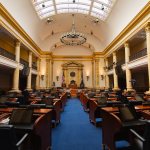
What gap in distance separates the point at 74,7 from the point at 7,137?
638 inches

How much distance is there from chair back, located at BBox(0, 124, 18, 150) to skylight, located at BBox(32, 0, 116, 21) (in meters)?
13.9

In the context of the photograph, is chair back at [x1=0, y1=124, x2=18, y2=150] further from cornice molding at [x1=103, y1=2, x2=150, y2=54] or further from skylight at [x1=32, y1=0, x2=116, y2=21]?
skylight at [x1=32, y1=0, x2=116, y2=21]

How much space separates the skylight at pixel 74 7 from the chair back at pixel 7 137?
1390 cm

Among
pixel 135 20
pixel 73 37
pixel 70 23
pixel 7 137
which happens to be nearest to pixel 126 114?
pixel 7 137

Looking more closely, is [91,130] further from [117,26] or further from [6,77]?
[6,77]

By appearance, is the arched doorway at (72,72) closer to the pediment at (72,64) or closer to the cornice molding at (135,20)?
the pediment at (72,64)

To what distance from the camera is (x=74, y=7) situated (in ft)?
51.3

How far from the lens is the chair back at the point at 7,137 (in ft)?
4.68

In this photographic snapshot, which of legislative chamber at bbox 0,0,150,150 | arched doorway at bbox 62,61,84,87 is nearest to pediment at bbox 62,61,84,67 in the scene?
arched doorway at bbox 62,61,84,87

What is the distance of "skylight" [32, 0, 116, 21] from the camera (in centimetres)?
1383

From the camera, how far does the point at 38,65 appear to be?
19.8 metres

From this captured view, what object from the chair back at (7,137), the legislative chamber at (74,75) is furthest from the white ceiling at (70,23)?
the chair back at (7,137)

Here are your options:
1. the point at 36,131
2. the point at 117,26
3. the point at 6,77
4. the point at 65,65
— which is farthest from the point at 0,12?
the point at 65,65

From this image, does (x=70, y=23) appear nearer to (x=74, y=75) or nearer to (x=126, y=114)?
(x=74, y=75)
